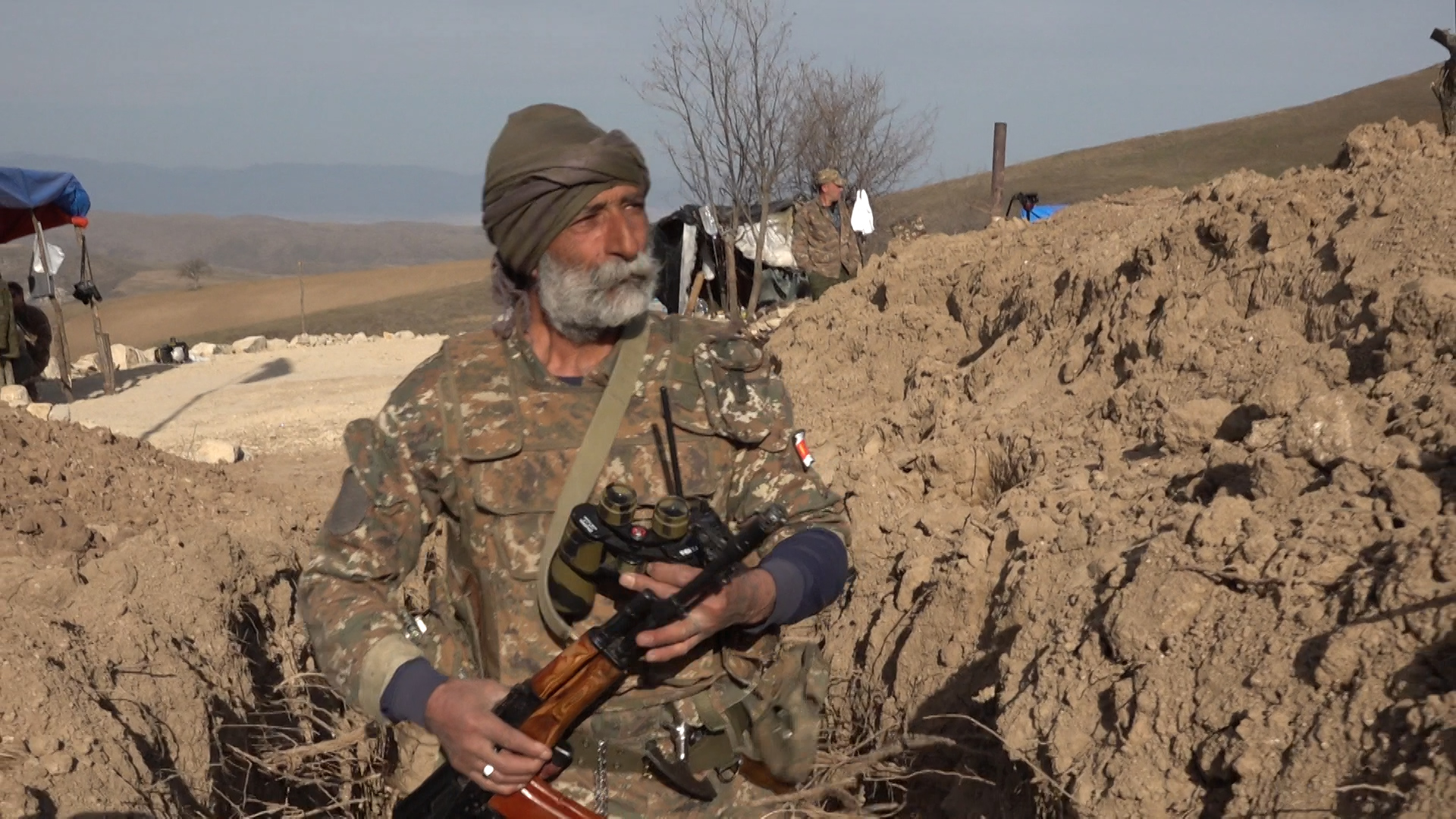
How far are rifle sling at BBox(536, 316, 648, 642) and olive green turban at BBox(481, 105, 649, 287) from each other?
241 mm

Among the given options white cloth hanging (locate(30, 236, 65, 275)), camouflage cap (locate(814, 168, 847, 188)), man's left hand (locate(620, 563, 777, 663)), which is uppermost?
camouflage cap (locate(814, 168, 847, 188))

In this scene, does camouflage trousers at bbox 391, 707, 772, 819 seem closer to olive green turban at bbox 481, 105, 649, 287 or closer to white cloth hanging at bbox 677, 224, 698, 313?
olive green turban at bbox 481, 105, 649, 287

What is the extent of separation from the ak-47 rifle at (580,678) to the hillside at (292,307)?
2809 centimetres

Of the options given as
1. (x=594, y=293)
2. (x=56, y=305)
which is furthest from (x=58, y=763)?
(x=56, y=305)

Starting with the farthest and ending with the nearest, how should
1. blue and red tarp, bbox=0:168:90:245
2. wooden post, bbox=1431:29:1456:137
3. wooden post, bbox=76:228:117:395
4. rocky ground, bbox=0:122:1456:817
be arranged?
wooden post, bbox=76:228:117:395, blue and red tarp, bbox=0:168:90:245, wooden post, bbox=1431:29:1456:137, rocky ground, bbox=0:122:1456:817

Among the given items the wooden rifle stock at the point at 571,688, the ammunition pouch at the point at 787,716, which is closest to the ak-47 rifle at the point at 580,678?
the wooden rifle stock at the point at 571,688

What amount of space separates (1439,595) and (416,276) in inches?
1859

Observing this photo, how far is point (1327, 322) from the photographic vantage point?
4598 millimetres

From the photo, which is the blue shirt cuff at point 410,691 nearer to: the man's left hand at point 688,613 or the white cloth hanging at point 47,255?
the man's left hand at point 688,613

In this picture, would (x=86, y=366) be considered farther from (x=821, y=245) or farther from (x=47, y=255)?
(x=821, y=245)

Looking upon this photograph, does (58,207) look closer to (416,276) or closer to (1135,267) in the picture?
(1135,267)

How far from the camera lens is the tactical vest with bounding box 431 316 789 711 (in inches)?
92.7

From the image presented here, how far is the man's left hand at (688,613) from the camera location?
2.01 metres

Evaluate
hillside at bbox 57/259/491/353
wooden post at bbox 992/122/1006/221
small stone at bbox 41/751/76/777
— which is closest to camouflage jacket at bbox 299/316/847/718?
small stone at bbox 41/751/76/777
